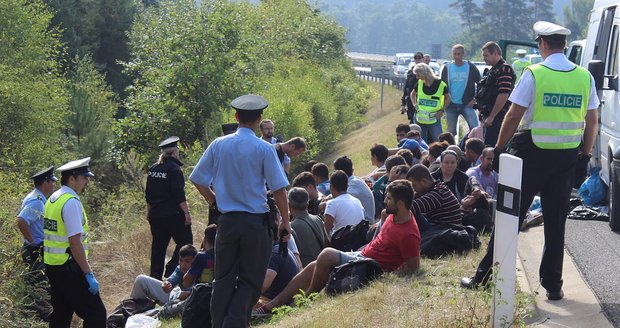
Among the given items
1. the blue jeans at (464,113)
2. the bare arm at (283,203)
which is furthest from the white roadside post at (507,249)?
the blue jeans at (464,113)

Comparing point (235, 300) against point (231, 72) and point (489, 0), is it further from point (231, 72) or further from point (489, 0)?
point (489, 0)

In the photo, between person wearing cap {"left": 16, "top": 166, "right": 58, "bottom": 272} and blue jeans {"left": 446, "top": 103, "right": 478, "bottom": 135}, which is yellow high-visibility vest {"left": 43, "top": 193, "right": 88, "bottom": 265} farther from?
blue jeans {"left": 446, "top": 103, "right": 478, "bottom": 135}

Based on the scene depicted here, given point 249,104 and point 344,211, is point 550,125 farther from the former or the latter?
point 344,211

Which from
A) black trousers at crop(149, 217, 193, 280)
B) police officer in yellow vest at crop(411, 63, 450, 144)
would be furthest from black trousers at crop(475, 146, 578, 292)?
police officer in yellow vest at crop(411, 63, 450, 144)

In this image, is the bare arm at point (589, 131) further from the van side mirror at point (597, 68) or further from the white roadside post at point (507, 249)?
the van side mirror at point (597, 68)

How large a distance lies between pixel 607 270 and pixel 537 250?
112 cm

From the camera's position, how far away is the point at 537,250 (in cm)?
954

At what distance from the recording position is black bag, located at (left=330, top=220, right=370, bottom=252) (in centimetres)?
1063

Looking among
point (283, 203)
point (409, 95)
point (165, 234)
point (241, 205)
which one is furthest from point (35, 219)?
point (409, 95)

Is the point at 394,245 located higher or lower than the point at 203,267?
higher

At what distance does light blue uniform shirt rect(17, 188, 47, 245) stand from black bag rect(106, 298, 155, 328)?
1283 mm

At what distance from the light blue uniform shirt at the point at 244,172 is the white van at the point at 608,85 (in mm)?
4554

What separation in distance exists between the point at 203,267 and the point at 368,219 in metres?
2.45

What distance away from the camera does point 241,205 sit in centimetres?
748
